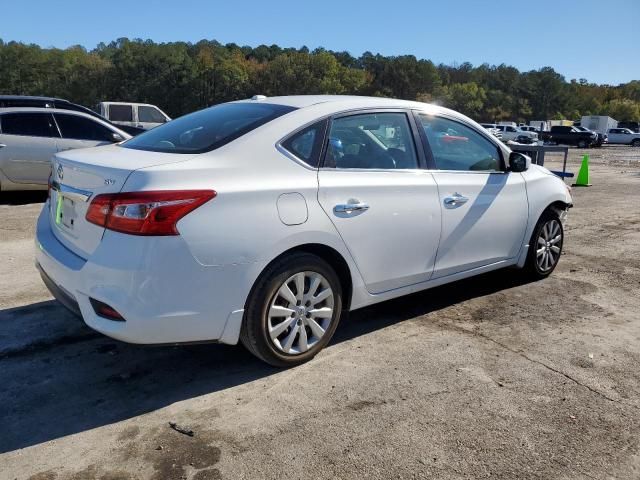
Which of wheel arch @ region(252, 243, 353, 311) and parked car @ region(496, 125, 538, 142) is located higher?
parked car @ region(496, 125, 538, 142)

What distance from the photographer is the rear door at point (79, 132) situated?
31.7 feet

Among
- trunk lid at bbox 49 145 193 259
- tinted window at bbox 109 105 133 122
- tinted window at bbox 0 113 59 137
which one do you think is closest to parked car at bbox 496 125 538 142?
tinted window at bbox 109 105 133 122

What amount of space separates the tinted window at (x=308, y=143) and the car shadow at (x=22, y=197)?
756 cm

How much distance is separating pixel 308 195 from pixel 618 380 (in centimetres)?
224

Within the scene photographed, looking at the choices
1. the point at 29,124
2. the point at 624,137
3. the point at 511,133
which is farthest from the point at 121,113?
the point at 624,137

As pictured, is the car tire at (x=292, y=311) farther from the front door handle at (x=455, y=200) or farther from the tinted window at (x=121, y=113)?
the tinted window at (x=121, y=113)

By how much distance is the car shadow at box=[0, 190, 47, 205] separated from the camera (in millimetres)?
9570

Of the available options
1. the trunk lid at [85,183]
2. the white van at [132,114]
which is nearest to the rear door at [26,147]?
the trunk lid at [85,183]

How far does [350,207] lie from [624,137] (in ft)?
176

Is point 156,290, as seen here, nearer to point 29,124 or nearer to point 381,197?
point 381,197

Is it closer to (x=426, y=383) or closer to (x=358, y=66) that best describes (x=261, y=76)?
(x=358, y=66)

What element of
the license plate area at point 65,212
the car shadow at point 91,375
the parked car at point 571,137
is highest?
the parked car at point 571,137

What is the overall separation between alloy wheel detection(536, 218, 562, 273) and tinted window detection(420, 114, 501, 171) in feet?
3.15

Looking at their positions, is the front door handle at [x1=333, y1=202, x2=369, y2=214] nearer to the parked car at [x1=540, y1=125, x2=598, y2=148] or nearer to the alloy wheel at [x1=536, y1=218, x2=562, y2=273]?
the alloy wheel at [x1=536, y1=218, x2=562, y2=273]
